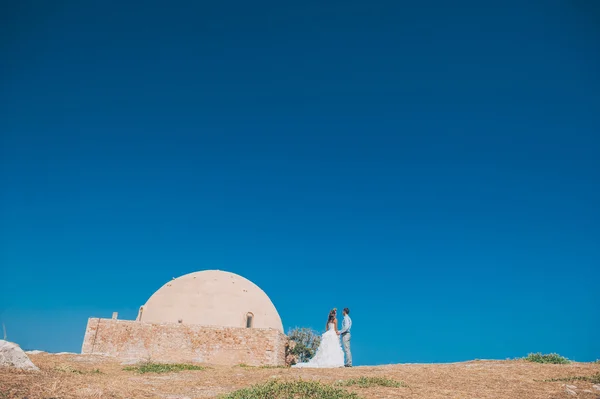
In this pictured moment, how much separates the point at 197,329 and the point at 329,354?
32.6ft

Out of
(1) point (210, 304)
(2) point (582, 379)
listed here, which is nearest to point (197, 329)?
(1) point (210, 304)

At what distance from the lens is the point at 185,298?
25.8 meters

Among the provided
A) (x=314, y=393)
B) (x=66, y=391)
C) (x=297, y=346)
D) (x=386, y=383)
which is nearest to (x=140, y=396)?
(x=66, y=391)

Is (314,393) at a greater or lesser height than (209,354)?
lesser

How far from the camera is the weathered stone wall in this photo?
23094mm

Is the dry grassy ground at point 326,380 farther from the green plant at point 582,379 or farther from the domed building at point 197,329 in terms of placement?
the domed building at point 197,329

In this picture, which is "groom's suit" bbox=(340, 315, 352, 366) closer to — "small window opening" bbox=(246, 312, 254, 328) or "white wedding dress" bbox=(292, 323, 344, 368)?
"white wedding dress" bbox=(292, 323, 344, 368)

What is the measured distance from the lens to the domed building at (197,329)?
23.2m

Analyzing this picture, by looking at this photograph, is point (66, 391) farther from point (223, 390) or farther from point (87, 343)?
point (87, 343)

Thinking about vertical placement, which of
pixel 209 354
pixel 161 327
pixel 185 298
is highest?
pixel 185 298

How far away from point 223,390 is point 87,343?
19.7 m

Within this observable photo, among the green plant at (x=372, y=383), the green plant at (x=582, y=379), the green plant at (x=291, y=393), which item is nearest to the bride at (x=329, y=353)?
the green plant at (x=372, y=383)

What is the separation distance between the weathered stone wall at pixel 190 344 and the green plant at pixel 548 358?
12.8 m

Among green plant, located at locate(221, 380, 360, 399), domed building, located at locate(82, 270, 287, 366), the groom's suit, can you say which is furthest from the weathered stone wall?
green plant, located at locate(221, 380, 360, 399)
